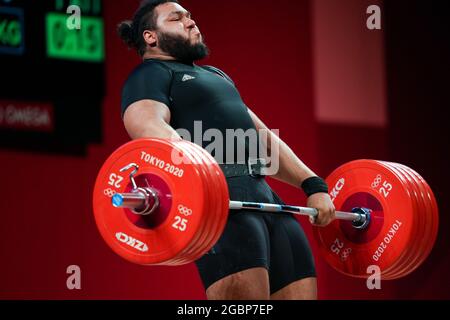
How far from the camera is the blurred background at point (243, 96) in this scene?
418cm

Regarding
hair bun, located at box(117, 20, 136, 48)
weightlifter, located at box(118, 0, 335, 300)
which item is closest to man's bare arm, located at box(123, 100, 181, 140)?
weightlifter, located at box(118, 0, 335, 300)

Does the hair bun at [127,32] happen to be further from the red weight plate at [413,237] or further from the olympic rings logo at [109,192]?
the red weight plate at [413,237]

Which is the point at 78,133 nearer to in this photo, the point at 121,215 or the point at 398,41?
the point at 121,215

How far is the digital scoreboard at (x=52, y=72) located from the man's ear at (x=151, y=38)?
2.88 feet

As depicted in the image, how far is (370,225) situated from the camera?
11.3 ft

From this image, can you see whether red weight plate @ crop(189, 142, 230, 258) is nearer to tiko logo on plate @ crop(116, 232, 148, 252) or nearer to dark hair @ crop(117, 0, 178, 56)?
tiko logo on plate @ crop(116, 232, 148, 252)

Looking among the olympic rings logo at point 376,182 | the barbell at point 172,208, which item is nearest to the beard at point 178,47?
the barbell at point 172,208

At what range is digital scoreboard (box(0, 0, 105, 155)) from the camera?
13.4 feet

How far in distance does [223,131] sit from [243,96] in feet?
6.05

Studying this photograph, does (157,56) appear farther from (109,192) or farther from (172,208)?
(172,208)

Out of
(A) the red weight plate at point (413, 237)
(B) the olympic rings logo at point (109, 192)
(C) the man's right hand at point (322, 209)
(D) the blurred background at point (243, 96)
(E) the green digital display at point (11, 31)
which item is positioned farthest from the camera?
(D) the blurred background at point (243, 96)

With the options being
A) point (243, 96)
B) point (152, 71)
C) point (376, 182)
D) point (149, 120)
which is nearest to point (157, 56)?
point (152, 71)

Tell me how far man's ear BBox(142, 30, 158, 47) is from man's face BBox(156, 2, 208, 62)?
2cm
